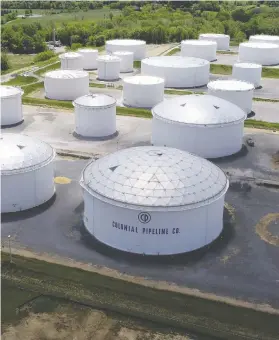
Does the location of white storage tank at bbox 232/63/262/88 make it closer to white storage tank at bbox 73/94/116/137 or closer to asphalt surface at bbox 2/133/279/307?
white storage tank at bbox 73/94/116/137

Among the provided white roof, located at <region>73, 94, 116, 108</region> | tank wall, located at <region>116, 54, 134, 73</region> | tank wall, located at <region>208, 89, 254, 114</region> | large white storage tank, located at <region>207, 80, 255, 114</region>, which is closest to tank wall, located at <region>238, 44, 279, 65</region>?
tank wall, located at <region>116, 54, 134, 73</region>

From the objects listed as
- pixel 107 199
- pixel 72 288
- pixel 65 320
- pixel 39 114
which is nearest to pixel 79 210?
pixel 107 199

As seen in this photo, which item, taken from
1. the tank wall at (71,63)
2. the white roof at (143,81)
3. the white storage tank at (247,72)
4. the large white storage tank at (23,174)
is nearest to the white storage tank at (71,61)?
the tank wall at (71,63)

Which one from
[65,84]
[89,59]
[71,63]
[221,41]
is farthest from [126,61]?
[221,41]

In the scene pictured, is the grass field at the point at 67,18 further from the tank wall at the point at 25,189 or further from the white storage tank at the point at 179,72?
the tank wall at the point at 25,189

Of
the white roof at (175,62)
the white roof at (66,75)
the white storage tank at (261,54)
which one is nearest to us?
the white roof at (66,75)

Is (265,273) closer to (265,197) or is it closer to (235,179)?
(265,197)

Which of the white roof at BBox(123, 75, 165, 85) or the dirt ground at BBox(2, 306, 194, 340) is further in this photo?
the white roof at BBox(123, 75, 165, 85)
